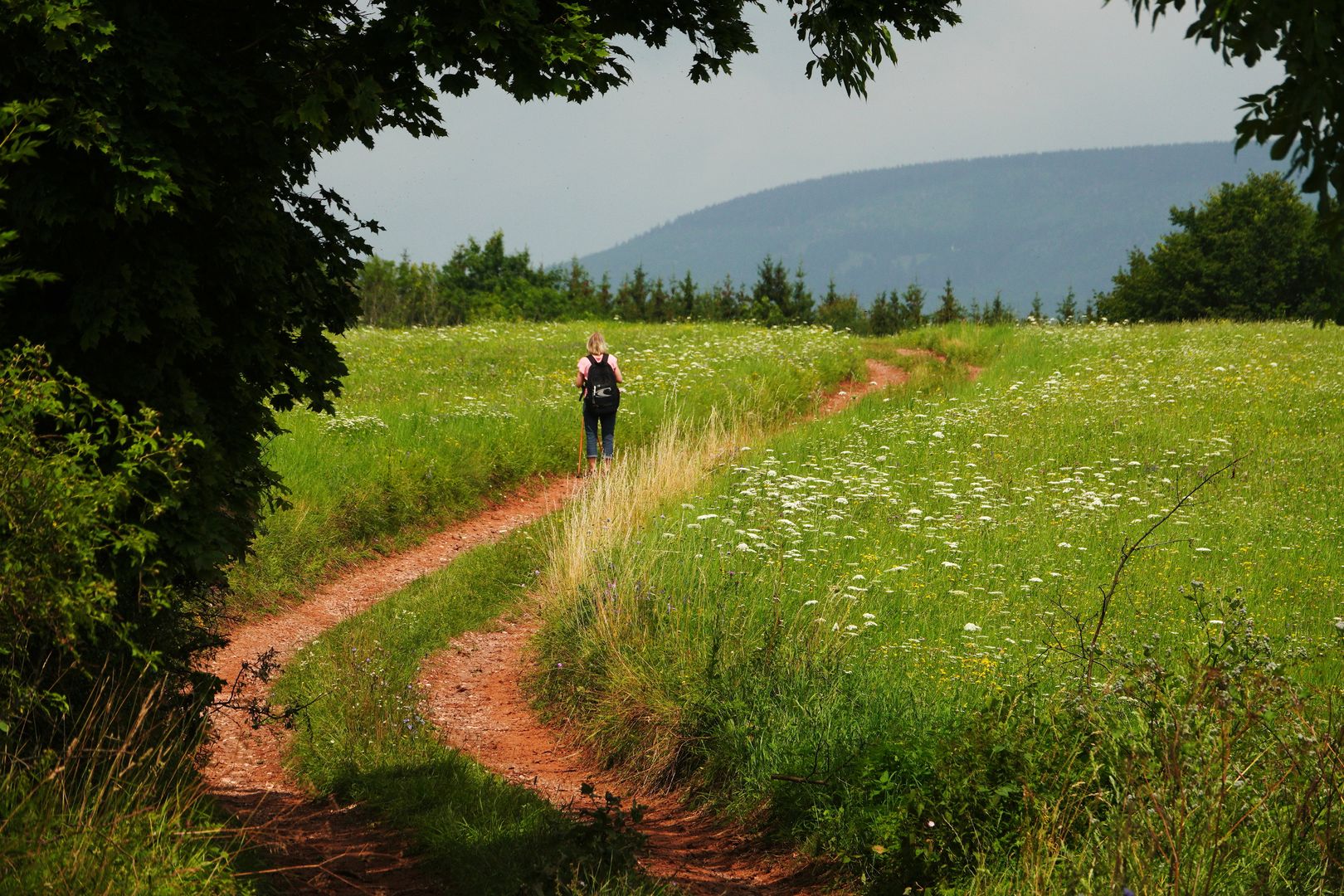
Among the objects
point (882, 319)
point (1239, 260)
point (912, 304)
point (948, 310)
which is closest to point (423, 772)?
point (948, 310)

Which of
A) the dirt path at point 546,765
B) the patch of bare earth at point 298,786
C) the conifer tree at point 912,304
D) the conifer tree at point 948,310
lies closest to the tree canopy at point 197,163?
the patch of bare earth at point 298,786

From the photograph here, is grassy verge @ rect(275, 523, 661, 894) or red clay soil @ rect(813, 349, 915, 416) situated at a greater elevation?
red clay soil @ rect(813, 349, 915, 416)

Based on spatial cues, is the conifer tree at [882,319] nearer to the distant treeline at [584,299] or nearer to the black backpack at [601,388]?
the distant treeline at [584,299]

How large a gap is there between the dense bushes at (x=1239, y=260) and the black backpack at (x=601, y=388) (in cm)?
5038

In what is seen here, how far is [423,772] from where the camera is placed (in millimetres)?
6574

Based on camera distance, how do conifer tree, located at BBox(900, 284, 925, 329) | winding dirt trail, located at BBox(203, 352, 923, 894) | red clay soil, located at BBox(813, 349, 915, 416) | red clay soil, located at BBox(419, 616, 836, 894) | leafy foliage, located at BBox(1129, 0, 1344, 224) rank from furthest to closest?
conifer tree, located at BBox(900, 284, 925, 329) → red clay soil, located at BBox(813, 349, 915, 416) → red clay soil, located at BBox(419, 616, 836, 894) → winding dirt trail, located at BBox(203, 352, 923, 894) → leafy foliage, located at BBox(1129, 0, 1344, 224)

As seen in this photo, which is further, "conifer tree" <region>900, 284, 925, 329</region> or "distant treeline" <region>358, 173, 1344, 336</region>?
"conifer tree" <region>900, 284, 925, 329</region>

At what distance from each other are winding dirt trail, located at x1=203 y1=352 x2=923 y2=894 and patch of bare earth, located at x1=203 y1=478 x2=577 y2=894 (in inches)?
0.5

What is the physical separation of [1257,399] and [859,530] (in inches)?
428

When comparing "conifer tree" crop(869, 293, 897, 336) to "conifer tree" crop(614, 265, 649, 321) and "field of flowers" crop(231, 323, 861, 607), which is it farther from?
"field of flowers" crop(231, 323, 861, 607)

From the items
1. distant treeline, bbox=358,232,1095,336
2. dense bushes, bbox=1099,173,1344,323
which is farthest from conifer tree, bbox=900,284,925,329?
dense bushes, bbox=1099,173,1344,323

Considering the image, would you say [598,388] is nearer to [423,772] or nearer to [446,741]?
[446,741]

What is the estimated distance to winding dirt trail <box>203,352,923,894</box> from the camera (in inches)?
208

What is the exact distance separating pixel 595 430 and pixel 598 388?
0.70m
